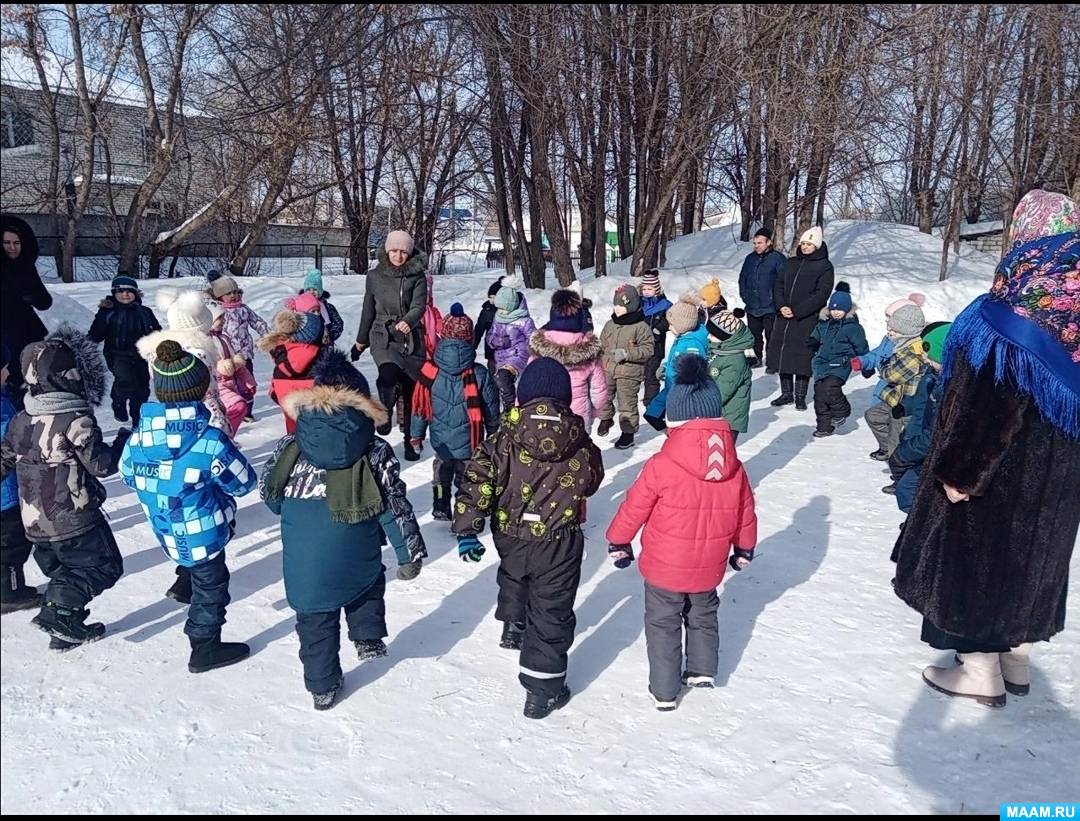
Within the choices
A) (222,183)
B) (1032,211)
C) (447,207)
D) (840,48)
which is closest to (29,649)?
(1032,211)

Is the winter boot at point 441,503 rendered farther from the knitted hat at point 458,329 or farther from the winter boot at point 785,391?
the winter boot at point 785,391

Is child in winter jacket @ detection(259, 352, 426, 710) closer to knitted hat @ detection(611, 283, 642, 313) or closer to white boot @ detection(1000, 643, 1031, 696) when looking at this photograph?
white boot @ detection(1000, 643, 1031, 696)

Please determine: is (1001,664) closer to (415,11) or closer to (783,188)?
(415,11)

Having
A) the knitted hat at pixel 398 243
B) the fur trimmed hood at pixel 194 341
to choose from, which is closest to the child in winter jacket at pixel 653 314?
the knitted hat at pixel 398 243

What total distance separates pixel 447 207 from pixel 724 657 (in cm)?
1934

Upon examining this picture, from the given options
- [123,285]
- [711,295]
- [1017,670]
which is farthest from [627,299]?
[123,285]

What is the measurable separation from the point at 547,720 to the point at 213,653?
4.85 feet

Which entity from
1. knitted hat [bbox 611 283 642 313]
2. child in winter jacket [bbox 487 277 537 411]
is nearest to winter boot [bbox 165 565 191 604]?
child in winter jacket [bbox 487 277 537 411]

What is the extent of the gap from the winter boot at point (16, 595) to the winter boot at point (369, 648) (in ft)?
5.86

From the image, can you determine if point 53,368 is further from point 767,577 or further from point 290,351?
point 767,577

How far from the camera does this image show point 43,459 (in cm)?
314

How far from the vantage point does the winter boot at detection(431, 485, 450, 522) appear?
511 cm

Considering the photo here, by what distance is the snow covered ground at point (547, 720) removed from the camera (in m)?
2.41

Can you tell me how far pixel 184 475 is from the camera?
316cm
